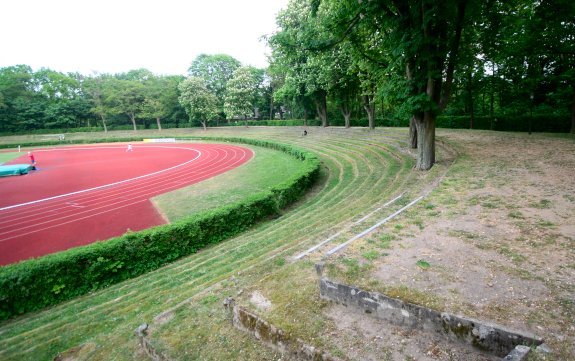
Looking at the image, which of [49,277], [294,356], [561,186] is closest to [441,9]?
[561,186]

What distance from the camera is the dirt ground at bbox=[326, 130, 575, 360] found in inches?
162

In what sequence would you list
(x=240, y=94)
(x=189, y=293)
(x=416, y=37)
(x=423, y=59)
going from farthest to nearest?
(x=240, y=94)
(x=423, y=59)
(x=416, y=37)
(x=189, y=293)

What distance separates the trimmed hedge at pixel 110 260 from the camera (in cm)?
928

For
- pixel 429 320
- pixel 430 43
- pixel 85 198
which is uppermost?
pixel 430 43

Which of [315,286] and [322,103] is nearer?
[315,286]

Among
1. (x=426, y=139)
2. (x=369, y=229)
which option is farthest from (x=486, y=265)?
(x=426, y=139)

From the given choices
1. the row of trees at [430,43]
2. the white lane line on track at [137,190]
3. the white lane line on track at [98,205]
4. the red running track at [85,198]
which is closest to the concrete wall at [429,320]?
the row of trees at [430,43]

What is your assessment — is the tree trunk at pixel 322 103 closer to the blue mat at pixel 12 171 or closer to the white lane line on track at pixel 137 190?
the white lane line on track at pixel 137 190

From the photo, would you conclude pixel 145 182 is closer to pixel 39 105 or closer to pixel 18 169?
pixel 18 169

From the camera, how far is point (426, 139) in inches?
636

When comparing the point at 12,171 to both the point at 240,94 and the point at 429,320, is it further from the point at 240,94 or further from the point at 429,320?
the point at 240,94

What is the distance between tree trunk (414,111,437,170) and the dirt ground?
15.9ft

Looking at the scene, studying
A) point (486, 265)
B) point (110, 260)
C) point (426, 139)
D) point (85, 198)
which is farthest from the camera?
point (85, 198)

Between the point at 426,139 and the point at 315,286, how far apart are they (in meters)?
13.1
